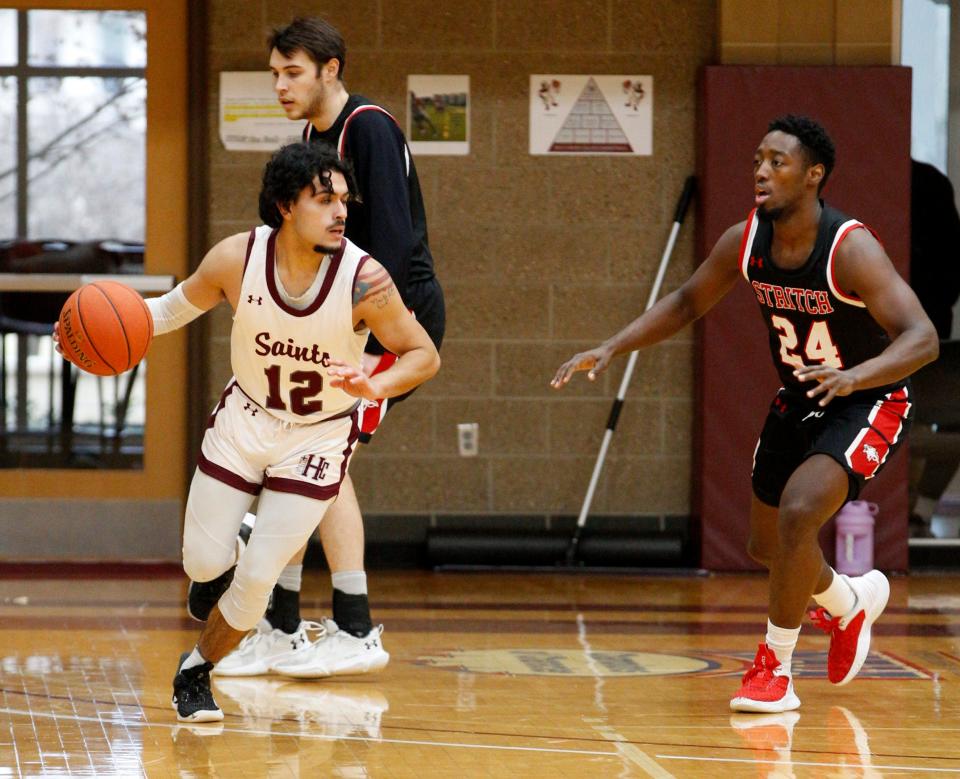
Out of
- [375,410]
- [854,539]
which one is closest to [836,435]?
[375,410]

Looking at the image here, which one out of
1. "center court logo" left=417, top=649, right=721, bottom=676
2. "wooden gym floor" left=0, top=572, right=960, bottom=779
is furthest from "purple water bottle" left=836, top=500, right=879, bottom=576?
"center court logo" left=417, top=649, right=721, bottom=676

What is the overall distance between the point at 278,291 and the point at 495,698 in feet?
4.06

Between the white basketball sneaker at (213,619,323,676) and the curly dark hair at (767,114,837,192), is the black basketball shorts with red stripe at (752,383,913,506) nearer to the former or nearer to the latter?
the curly dark hair at (767,114,837,192)

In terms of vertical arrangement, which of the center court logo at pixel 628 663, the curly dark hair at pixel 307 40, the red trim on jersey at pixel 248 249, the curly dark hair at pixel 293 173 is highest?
the curly dark hair at pixel 307 40

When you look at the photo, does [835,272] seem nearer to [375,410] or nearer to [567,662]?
[375,410]

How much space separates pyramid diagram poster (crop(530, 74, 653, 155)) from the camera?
7.02 m

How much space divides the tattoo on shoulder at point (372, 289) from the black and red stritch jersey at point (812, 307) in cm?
111

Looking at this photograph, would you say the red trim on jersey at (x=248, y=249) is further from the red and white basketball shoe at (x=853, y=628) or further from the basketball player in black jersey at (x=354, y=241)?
the red and white basketball shoe at (x=853, y=628)

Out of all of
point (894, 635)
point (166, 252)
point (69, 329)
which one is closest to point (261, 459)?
point (69, 329)

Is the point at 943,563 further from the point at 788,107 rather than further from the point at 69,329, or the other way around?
the point at 69,329

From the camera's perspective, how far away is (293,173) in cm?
362

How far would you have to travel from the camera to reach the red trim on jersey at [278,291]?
11.9 ft

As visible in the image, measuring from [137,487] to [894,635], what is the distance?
3443mm

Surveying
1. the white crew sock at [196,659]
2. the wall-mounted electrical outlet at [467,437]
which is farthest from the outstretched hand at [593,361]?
the wall-mounted electrical outlet at [467,437]
